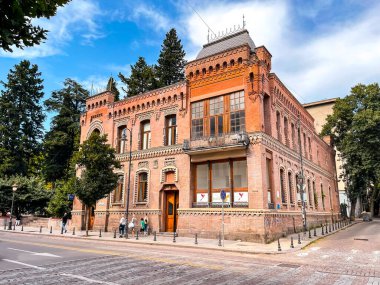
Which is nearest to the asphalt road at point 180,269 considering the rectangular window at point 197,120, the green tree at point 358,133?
the rectangular window at point 197,120

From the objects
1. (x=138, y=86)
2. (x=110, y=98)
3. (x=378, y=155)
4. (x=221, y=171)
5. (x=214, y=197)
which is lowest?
(x=214, y=197)

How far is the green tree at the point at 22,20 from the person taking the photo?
4.98m

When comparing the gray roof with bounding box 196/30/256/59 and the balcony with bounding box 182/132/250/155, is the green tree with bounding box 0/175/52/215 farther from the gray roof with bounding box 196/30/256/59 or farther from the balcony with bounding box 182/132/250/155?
the gray roof with bounding box 196/30/256/59

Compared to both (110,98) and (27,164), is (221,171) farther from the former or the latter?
(27,164)

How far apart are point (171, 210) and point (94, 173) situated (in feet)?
22.2

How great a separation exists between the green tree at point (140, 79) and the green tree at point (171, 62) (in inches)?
61.7

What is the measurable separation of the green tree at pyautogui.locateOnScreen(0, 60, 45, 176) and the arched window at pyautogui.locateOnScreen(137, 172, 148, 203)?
29276 millimetres

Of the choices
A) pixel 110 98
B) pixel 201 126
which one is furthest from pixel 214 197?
pixel 110 98

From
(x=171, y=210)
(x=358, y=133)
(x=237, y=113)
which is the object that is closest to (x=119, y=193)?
(x=171, y=210)

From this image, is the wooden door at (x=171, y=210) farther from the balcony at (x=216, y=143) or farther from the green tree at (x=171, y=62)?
the green tree at (x=171, y=62)

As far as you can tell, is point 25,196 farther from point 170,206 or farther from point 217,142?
point 217,142

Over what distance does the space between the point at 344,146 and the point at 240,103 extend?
25.1 m

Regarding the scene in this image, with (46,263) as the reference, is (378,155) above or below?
above

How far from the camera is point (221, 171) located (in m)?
21.5
